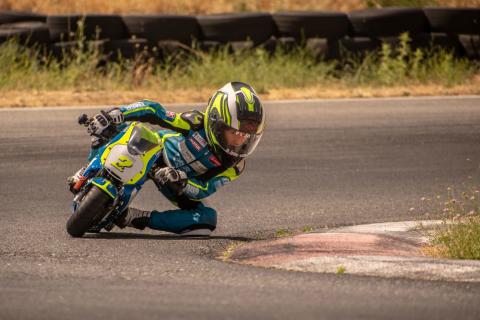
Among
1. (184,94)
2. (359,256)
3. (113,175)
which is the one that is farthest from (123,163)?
(184,94)

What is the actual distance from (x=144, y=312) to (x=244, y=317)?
52cm

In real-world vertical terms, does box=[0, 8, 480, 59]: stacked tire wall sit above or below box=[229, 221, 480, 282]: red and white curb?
below

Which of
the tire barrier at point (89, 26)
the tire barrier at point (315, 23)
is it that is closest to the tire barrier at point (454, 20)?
the tire barrier at point (315, 23)

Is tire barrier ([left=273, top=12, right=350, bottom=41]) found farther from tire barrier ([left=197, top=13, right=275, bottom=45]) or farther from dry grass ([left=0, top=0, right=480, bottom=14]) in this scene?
dry grass ([left=0, top=0, right=480, bottom=14])

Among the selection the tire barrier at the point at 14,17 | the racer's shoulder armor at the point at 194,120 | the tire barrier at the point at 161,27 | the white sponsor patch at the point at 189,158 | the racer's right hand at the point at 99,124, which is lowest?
the tire barrier at the point at 161,27

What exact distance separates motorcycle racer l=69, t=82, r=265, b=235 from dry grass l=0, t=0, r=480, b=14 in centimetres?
1346

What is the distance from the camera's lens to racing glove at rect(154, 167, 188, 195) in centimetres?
890

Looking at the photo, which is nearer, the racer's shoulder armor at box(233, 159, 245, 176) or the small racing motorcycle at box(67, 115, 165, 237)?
the small racing motorcycle at box(67, 115, 165, 237)

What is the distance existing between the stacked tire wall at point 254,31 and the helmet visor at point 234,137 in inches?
363

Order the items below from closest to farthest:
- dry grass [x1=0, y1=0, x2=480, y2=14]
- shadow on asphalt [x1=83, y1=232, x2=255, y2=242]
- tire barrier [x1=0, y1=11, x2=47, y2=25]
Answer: shadow on asphalt [x1=83, y1=232, x2=255, y2=242]
tire barrier [x1=0, y1=11, x2=47, y2=25]
dry grass [x1=0, y1=0, x2=480, y2=14]

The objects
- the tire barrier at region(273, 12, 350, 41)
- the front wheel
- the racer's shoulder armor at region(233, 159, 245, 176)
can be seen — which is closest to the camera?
the front wheel

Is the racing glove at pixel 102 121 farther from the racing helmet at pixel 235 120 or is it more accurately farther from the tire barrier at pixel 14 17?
the tire barrier at pixel 14 17

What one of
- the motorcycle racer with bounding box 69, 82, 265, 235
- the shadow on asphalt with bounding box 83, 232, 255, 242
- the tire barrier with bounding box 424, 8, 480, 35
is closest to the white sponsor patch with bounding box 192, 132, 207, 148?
the motorcycle racer with bounding box 69, 82, 265, 235

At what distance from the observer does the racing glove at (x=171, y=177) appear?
29.2ft
